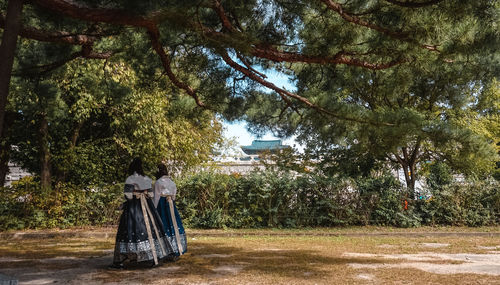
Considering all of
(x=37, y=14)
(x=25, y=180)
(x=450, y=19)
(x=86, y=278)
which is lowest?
(x=86, y=278)

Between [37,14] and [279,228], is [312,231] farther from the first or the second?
[37,14]

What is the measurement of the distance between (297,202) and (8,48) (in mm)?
10559

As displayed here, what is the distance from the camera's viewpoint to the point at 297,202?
14.1 metres

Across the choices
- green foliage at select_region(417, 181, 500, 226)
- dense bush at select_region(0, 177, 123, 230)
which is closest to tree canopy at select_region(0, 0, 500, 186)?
dense bush at select_region(0, 177, 123, 230)

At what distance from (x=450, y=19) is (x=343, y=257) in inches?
173

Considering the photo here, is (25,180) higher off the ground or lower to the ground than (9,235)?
higher

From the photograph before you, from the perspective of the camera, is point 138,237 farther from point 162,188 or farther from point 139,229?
point 162,188

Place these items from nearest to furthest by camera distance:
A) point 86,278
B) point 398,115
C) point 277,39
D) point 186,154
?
point 86,278
point 398,115
point 277,39
point 186,154

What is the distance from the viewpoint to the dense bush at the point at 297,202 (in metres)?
13.5

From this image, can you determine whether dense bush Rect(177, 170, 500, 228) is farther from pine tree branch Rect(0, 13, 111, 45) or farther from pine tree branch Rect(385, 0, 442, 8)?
pine tree branch Rect(385, 0, 442, 8)

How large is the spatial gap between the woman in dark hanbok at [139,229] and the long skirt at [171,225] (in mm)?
240

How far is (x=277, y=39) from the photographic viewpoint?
25.0 feet

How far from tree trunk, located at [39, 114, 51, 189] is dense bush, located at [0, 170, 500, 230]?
379 millimetres

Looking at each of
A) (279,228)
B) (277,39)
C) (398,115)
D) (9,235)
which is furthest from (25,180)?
(398,115)
